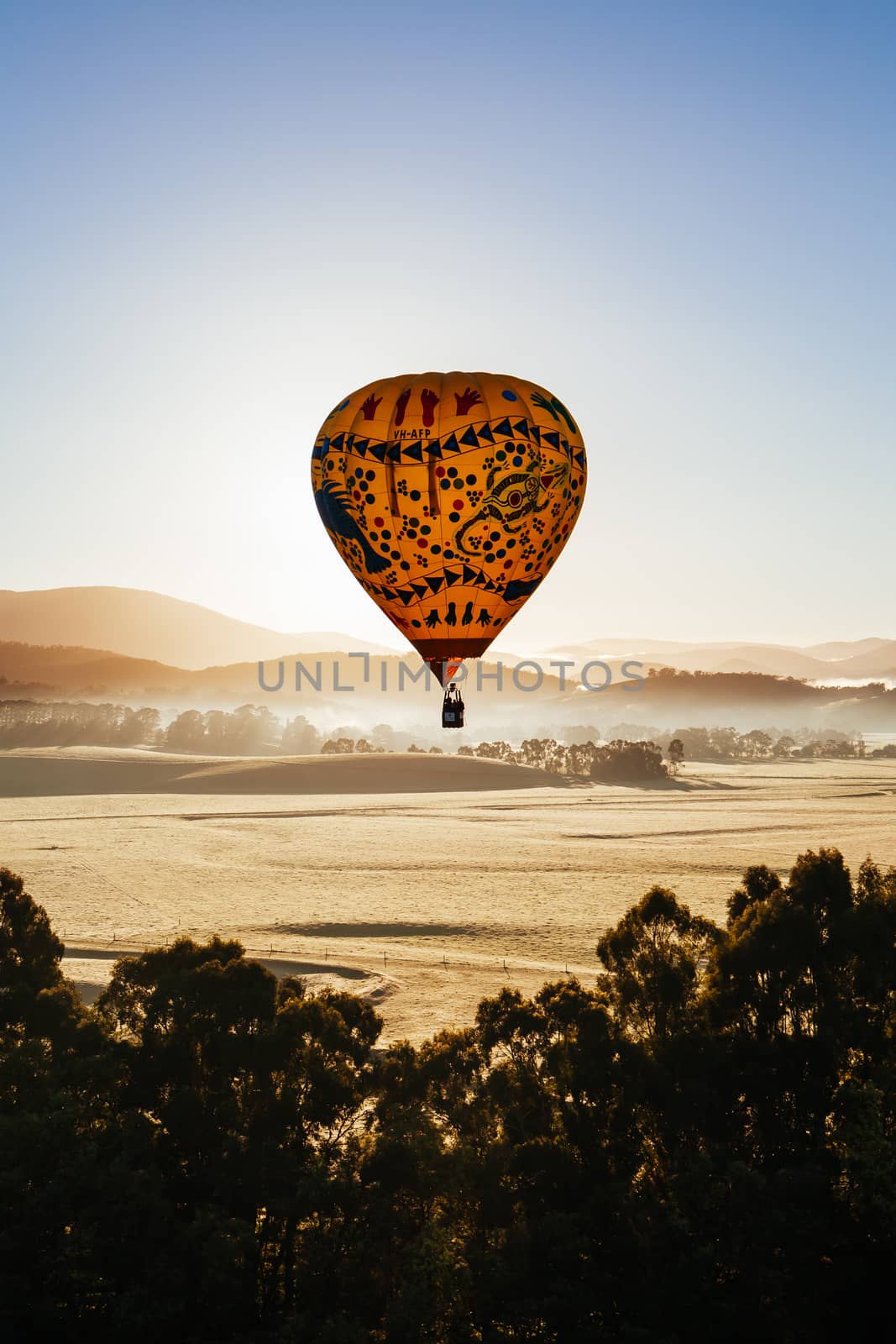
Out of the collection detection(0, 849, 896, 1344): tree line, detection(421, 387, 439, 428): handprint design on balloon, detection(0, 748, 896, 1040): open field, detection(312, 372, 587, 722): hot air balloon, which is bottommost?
detection(0, 748, 896, 1040): open field

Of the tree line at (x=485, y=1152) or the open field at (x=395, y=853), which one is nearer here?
the tree line at (x=485, y=1152)

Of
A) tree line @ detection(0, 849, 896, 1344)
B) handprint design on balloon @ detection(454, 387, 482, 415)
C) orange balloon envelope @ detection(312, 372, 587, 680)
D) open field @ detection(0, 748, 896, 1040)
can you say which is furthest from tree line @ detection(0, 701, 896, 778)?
A: tree line @ detection(0, 849, 896, 1344)

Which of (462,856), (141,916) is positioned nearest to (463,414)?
(141,916)

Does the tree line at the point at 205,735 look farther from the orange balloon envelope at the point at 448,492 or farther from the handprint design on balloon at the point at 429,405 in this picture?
the handprint design on balloon at the point at 429,405

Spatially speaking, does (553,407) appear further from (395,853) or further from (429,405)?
(395,853)

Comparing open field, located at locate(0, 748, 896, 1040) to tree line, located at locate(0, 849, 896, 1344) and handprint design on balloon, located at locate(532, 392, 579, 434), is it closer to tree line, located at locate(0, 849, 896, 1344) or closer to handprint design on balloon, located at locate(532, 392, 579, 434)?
tree line, located at locate(0, 849, 896, 1344)

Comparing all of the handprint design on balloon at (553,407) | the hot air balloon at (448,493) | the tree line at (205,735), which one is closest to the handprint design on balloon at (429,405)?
the hot air balloon at (448,493)

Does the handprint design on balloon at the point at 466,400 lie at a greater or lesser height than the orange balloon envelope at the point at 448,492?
greater
